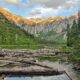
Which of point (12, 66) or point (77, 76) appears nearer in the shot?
point (77, 76)

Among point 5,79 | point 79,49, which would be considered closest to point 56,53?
point 79,49

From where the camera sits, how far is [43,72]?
78688 mm

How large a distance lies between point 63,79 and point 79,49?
73.2ft

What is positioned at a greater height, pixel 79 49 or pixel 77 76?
pixel 79 49

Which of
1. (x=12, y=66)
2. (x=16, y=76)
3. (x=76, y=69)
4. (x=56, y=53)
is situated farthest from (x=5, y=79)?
(x=56, y=53)

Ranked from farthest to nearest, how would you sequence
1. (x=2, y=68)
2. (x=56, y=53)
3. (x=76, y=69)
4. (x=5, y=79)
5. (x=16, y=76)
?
(x=56, y=53), (x=76, y=69), (x=2, y=68), (x=16, y=76), (x=5, y=79)

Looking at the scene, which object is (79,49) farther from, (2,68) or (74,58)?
(2,68)

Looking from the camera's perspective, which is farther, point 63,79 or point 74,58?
point 74,58

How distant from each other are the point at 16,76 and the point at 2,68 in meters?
8.16

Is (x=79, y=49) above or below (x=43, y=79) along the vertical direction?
above

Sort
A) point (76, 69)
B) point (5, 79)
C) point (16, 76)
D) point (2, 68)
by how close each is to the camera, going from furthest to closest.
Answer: point (76, 69) → point (2, 68) → point (16, 76) → point (5, 79)

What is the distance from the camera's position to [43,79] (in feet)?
237

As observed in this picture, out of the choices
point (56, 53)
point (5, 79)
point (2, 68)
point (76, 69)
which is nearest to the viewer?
point (5, 79)

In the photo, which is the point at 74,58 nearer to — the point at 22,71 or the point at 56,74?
the point at 56,74
